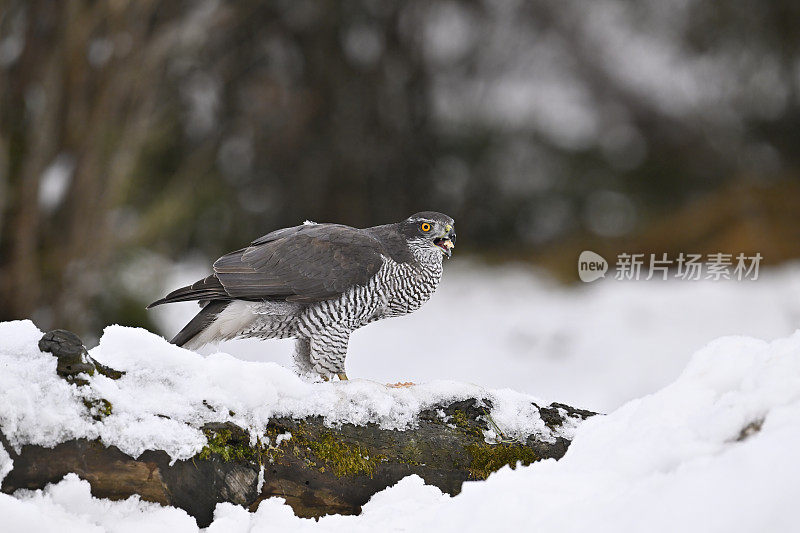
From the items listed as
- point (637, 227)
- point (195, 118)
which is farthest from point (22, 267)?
point (637, 227)

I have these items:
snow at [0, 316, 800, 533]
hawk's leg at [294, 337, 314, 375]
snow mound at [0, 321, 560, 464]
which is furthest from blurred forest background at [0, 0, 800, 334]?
snow at [0, 316, 800, 533]

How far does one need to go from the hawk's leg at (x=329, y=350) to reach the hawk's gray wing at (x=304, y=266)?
19 centimetres

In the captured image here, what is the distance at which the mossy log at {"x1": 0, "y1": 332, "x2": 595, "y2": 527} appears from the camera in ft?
7.80

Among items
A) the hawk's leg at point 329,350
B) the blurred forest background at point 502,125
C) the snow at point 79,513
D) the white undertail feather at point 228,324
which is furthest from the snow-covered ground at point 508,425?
the blurred forest background at point 502,125

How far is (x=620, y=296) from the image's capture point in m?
9.27

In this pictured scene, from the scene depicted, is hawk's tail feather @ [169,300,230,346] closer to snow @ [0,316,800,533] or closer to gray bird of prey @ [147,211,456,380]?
gray bird of prey @ [147,211,456,380]

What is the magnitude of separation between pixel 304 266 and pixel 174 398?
4.97 feet

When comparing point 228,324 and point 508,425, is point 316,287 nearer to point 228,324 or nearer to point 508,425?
point 228,324

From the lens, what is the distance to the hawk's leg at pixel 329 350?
13.4ft

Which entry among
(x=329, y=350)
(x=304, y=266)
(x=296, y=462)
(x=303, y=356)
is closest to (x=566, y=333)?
(x=303, y=356)

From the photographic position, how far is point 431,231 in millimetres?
4281

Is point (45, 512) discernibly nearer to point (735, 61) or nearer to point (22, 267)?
point (22, 267)

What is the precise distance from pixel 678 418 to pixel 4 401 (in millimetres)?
1811
